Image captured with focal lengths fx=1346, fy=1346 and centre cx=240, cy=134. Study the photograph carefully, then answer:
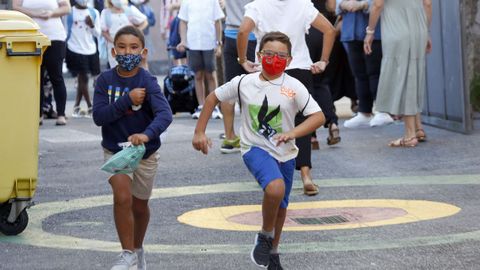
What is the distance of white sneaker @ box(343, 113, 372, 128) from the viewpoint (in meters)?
14.9

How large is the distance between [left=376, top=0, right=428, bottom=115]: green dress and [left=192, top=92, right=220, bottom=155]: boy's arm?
18.8 ft

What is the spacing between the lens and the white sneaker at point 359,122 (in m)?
14.9

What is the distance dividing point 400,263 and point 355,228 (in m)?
1.25

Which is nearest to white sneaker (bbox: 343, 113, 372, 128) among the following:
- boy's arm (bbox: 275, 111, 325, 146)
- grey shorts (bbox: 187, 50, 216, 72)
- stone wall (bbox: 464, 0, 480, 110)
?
stone wall (bbox: 464, 0, 480, 110)

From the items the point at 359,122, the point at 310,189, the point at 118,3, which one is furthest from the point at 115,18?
the point at 310,189

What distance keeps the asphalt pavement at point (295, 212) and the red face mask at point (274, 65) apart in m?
1.03

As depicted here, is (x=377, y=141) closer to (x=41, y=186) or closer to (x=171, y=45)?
(x=41, y=186)

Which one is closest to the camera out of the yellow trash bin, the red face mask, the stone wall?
the red face mask

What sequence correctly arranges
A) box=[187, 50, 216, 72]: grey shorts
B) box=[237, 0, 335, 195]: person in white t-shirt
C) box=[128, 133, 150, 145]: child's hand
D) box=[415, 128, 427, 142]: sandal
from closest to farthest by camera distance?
box=[128, 133, 150, 145]: child's hand, box=[237, 0, 335, 195]: person in white t-shirt, box=[415, 128, 427, 142]: sandal, box=[187, 50, 216, 72]: grey shorts

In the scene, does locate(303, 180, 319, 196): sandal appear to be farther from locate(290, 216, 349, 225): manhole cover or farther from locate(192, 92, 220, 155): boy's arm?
locate(192, 92, 220, 155): boy's arm

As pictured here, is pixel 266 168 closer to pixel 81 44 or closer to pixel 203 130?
pixel 203 130

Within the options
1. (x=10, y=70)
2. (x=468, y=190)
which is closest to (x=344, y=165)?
(x=468, y=190)

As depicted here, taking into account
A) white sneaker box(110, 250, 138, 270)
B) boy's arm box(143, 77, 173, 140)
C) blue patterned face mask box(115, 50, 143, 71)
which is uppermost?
blue patterned face mask box(115, 50, 143, 71)

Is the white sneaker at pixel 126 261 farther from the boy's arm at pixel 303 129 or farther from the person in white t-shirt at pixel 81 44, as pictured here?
the person in white t-shirt at pixel 81 44
